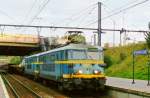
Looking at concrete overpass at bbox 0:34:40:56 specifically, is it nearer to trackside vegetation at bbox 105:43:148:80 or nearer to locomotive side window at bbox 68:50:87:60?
trackside vegetation at bbox 105:43:148:80

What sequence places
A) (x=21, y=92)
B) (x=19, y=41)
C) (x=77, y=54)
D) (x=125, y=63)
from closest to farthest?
(x=77, y=54) < (x=21, y=92) < (x=125, y=63) < (x=19, y=41)

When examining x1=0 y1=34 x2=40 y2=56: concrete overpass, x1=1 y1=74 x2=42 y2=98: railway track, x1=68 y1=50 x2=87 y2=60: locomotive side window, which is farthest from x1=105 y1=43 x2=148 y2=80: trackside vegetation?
x1=0 y1=34 x2=40 y2=56: concrete overpass

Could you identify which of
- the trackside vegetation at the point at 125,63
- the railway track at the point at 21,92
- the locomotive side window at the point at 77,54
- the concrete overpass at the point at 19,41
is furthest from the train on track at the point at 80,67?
the concrete overpass at the point at 19,41

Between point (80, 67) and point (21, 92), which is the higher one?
point (80, 67)

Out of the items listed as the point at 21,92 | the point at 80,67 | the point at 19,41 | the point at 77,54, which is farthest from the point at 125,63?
the point at 19,41

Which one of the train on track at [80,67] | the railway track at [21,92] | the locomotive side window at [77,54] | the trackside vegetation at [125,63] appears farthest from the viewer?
the trackside vegetation at [125,63]

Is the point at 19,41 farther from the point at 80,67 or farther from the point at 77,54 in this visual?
the point at 80,67

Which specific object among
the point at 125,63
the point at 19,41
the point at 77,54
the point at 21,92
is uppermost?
the point at 19,41

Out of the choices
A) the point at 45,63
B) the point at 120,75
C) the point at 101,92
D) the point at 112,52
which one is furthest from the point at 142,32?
the point at 101,92

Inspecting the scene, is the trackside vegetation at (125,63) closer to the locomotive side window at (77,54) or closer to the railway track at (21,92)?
the railway track at (21,92)

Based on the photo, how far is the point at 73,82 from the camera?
74.8 feet

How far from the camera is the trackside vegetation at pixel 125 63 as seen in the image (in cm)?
3652

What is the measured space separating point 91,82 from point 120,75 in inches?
639

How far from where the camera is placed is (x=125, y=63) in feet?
141
